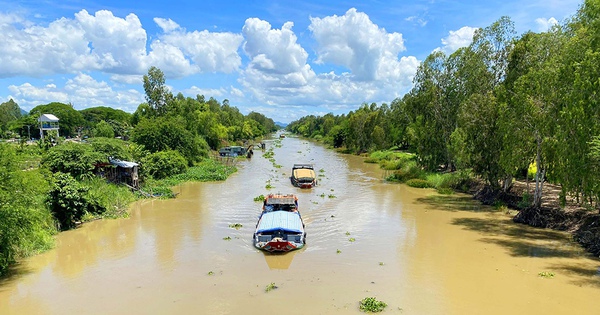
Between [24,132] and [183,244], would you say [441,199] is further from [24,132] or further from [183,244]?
[24,132]

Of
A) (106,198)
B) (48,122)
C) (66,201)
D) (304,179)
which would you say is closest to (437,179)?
(304,179)

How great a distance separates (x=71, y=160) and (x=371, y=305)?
2562cm

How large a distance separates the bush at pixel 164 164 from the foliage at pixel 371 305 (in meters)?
30.2

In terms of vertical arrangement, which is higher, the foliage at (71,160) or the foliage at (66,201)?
the foliage at (71,160)

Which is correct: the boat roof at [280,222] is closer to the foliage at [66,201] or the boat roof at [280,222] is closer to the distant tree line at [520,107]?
the foliage at [66,201]

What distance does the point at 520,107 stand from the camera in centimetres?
2458

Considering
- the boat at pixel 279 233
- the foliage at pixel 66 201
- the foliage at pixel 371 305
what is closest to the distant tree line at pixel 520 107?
the foliage at pixel 371 305

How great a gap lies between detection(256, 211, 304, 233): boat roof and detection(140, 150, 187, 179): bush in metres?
20.9

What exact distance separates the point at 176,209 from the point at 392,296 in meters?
20.0

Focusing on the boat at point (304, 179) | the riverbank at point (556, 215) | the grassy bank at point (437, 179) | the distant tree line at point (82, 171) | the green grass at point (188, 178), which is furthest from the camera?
the boat at point (304, 179)

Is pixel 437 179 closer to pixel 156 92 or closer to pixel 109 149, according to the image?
pixel 109 149

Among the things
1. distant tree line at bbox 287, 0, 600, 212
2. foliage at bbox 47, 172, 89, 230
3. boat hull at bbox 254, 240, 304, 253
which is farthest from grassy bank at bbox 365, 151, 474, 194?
foliage at bbox 47, 172, 89, 230

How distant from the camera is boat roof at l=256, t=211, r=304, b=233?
20.2 meters

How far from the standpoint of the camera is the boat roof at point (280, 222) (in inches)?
795
